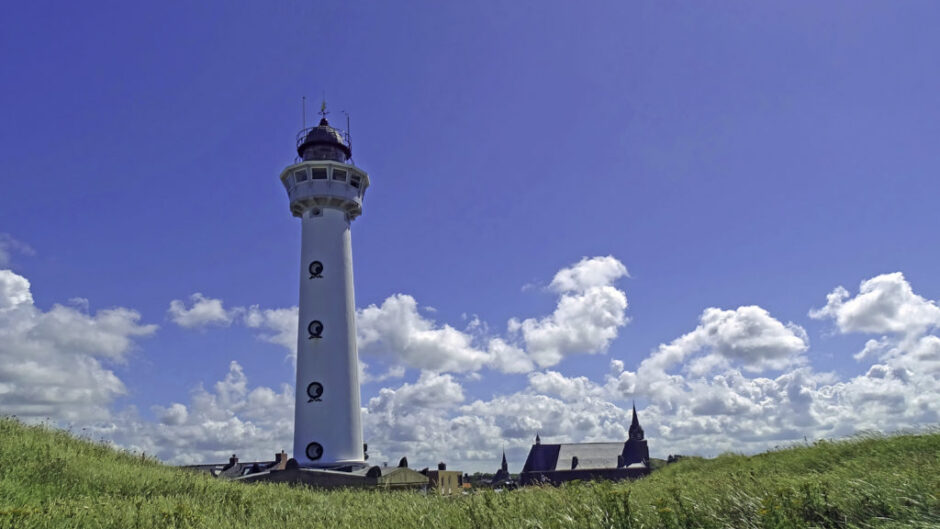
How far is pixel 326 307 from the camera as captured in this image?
32.8 m

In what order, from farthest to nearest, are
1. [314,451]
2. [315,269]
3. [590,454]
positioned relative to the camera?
[590,454]
[315,269]
[314,451]

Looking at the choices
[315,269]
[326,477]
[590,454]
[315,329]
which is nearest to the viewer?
[326,477]

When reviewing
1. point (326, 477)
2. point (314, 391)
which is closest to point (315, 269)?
point (314, 391)

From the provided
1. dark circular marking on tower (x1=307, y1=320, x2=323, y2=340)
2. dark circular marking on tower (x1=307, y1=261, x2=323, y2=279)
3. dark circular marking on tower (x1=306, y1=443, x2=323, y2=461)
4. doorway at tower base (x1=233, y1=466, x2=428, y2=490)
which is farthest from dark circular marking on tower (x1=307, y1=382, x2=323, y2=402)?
dark circular marking on tower (x1=307, y1=261, x2=323, y2=279)

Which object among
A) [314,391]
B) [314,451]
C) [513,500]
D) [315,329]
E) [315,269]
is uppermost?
[315,269]

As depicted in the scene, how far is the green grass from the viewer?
7934mm

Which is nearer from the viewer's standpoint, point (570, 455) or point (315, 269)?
point (315, 269)

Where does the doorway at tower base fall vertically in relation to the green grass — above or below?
above

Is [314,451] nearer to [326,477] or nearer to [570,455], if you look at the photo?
[326,477]

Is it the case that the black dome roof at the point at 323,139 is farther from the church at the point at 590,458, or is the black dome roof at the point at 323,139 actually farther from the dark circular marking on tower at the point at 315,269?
the church at the point at 590,458

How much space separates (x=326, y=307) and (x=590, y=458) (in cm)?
8368

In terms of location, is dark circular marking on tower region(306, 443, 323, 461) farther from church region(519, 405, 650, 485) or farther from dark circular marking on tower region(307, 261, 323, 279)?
church region(519, 405, 650, 485)

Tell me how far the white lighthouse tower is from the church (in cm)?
7637

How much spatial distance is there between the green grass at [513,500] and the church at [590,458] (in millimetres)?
91395
